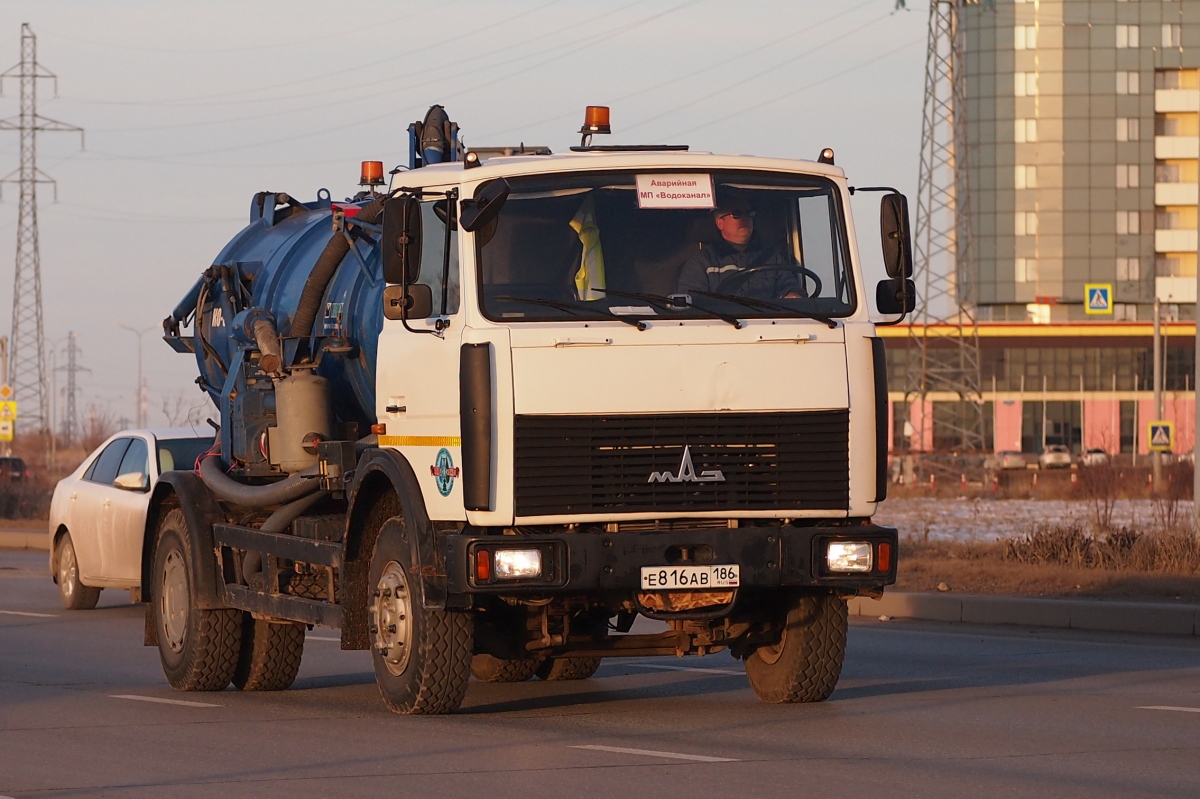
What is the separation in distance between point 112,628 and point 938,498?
35.3 metres

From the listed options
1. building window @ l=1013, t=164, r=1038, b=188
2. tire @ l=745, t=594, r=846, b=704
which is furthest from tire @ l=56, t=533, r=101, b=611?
building window @ l=1013, t=164, r=1038, b=188

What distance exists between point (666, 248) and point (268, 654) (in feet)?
13.5

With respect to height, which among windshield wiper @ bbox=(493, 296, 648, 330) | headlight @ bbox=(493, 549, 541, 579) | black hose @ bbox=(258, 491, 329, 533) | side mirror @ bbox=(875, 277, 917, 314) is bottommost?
headlight @ bbox=(493, 549, 541, 579)

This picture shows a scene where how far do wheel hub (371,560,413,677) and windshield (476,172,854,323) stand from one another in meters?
1.53

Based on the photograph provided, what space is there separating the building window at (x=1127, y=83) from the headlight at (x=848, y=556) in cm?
11145

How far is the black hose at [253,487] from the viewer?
1154 centimetres

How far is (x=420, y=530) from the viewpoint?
962 cm

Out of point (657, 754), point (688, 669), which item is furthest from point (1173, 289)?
point (657, 754)

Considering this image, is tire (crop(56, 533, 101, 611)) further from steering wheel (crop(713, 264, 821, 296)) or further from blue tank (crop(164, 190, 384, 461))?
steering wheel (crop(713, 264, 821, 296))

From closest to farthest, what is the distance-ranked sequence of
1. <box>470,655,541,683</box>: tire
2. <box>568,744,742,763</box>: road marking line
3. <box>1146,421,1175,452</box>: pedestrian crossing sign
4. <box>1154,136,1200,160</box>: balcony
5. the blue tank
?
1. <box>568,744,742,763</box>: road marking line
2. the blue tank
3. <box>470,655,541,683</box>: tire
4. <box>1146,421,1175,452</box>: pedestrian crossing sign
5. <box>1154,136,1200,160</box>: balcony

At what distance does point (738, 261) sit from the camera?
9.94m

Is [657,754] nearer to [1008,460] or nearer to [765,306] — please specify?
[765,306]

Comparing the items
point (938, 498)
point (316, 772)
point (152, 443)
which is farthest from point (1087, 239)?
point (316, 772)

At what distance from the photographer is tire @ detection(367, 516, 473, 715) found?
32.1 ft
